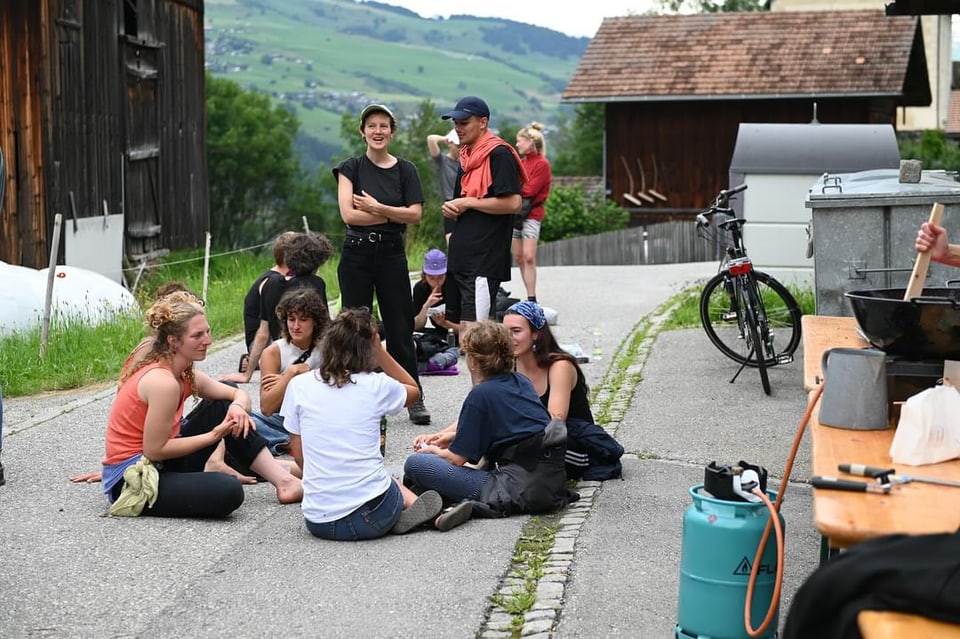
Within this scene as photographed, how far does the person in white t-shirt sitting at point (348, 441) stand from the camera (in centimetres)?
622

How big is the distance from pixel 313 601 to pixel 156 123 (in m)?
16.0

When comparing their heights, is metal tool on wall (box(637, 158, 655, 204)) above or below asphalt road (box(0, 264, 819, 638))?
above

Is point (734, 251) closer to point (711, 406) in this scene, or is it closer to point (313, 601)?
point (711, 406)

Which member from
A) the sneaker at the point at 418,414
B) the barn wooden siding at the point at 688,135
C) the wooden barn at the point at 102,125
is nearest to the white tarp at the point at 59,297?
the wooden barn at the point at 102,125

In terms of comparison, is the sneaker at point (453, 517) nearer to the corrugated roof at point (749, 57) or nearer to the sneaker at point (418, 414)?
the sneaker at point (418, 414)

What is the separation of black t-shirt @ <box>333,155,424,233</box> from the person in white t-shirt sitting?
2422mm

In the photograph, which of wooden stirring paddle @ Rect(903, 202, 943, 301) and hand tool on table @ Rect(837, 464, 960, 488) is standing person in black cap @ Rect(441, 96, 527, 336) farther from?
hand tool on table @ Rect(837, 464, 960, 488)

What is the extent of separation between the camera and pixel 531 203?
44.2ft

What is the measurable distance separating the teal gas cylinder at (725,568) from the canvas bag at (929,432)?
1.70 ft

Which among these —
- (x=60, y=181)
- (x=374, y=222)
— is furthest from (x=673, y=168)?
(x=374, y=222)

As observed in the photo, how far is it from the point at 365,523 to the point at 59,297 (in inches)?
308

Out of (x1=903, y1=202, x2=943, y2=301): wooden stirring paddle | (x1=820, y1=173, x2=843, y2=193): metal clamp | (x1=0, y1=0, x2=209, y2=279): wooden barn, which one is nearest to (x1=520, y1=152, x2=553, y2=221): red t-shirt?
(x1=820, y1=173, x2=843, y2=193): metal clamp

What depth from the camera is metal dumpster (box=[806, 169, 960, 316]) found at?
9.70m

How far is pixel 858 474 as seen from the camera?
4035mm
